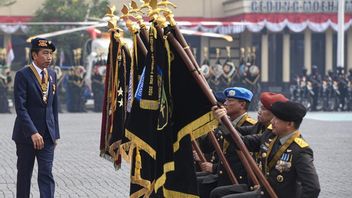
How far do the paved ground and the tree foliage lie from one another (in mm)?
18418

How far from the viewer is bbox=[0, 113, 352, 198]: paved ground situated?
40.2ft

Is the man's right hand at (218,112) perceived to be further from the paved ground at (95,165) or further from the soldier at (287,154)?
the paved ground at (95,165)

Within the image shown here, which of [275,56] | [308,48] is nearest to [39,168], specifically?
[308,48]

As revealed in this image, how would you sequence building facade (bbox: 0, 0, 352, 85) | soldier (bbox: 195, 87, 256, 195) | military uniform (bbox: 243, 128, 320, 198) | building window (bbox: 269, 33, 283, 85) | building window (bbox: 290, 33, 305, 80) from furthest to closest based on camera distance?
building window (bbox: 290, 33, 305, 80), building window (bbox: 269, 33, 283, 85), building facade (bbox: 0, 0, 352, 85), soldier (bbox: 195, 87, 256, 195), military uniform (bbox: 243, 128, 320, 198)

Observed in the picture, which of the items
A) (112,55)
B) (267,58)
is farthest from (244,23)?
(112,55)

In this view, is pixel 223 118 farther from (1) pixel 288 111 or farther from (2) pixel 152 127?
(2) pixel 152 127

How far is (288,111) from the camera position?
7.24 metres

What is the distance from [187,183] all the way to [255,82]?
30901mm

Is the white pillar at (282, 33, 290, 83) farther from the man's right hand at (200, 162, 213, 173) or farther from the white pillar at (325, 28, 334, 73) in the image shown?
the man's right hand at (200, 162, 213, 173)

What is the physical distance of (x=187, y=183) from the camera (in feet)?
24.5

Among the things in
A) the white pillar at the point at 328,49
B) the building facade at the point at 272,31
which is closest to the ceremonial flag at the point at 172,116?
the building facade at the point at 272,31

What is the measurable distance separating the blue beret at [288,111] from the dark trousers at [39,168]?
300 cm

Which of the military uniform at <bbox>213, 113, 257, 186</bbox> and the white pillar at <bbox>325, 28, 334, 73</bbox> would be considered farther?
the white pillar at <bbox>325, 28, 334, 73</bbox>

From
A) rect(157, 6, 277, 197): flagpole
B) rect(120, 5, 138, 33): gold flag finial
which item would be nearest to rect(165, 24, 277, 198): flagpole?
rect(157, 6, 277, 197): flagpole
